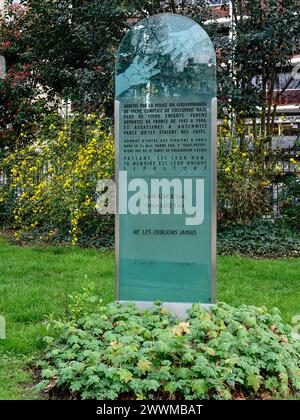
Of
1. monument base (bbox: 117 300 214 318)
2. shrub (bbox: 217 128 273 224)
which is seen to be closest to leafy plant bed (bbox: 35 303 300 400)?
monument base (bbox: 117 300 214 318)

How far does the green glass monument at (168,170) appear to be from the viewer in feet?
16.3

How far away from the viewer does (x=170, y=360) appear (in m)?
3.80

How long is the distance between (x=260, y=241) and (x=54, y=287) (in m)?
4.21

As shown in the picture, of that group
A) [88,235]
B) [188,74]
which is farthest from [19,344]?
[88,235]

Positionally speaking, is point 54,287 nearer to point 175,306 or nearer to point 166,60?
point 175,306

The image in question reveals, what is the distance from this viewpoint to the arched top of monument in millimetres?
5082

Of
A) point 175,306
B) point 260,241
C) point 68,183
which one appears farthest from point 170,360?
point 68,183

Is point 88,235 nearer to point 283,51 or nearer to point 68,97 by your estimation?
point 68,97

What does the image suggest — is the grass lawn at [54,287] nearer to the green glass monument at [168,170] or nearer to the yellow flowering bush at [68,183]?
the green glass monument at [168,170]

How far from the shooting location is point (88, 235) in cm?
1015

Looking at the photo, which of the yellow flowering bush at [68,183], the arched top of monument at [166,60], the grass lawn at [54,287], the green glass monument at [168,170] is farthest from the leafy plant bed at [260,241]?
the arched top of monument at [166,60]

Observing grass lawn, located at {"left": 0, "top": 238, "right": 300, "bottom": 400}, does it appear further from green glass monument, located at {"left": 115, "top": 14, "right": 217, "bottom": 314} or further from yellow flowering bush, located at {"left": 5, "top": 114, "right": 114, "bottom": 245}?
yellow flowering bush, located at {"left": 5, "top": 114, "right": 114, "bottom": 245}

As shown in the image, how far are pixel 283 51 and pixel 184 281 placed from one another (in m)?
7.19

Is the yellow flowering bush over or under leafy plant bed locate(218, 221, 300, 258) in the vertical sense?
over
